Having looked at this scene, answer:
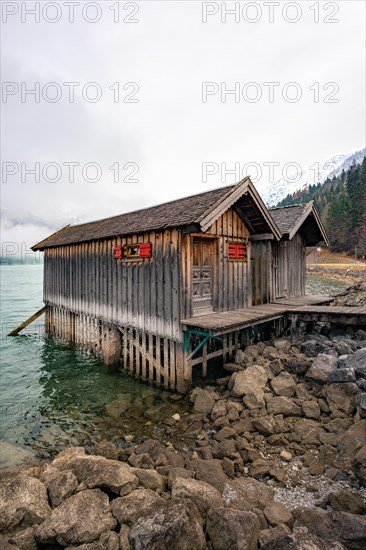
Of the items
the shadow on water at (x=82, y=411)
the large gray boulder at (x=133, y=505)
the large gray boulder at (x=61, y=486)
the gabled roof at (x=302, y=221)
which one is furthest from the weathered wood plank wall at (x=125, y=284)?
the gabled roof at (x=302, y=221)

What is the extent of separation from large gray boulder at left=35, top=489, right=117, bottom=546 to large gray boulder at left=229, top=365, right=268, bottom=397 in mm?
4516

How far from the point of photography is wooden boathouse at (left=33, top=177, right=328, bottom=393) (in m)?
9.51

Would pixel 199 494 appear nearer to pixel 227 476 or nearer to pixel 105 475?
pixel 227 476

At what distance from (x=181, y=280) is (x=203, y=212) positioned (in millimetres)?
2211

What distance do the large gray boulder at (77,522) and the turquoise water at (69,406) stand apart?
3.08 m

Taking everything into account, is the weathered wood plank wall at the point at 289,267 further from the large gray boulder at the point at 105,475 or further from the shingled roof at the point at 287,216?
the large gray boulder at the point at 105,475

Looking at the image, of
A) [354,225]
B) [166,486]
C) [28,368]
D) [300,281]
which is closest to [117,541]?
[166,486]

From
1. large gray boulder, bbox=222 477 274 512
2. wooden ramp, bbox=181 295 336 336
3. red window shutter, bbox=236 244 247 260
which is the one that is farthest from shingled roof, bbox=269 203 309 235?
large gray boulder, bbox=222 477 274 512

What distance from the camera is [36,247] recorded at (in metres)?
18.9

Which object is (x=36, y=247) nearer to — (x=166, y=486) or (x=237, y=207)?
(x=237, y=207)

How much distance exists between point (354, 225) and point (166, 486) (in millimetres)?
76546

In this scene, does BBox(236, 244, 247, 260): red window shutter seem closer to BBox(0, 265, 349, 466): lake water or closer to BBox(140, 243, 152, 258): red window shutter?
BBox(140, 243, 152, 258): red window shutter

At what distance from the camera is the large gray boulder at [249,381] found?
26.0 ft

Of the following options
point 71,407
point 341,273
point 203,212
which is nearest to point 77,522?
point 71,407
